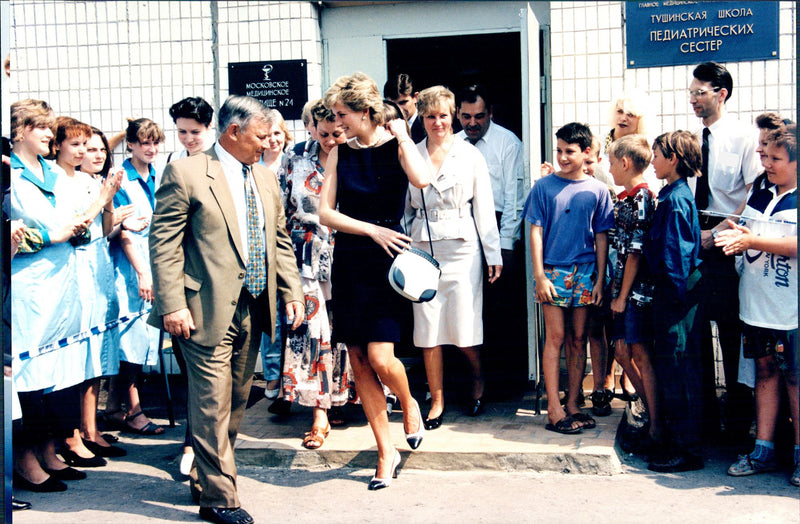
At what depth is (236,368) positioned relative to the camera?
4238mm

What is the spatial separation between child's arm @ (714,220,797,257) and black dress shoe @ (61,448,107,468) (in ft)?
11.7

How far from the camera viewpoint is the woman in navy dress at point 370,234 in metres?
4.38

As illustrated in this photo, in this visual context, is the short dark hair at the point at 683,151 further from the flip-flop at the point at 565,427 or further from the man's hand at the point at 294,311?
the man's hand at the point at 294,311

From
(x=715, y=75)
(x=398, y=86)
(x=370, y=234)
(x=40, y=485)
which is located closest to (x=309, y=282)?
(x=370, y=234)

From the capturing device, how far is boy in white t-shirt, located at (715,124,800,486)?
4.27 meters

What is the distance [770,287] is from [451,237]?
1.78 metres

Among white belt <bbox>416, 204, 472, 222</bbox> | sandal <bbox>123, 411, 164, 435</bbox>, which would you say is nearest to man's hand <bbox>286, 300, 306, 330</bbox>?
white belt <bbox>416, 204, 472, 222</bbox>

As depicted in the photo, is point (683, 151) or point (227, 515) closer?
point (227, 515)

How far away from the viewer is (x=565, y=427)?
4.95 metres

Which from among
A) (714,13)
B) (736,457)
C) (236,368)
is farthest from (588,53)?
(236,368)

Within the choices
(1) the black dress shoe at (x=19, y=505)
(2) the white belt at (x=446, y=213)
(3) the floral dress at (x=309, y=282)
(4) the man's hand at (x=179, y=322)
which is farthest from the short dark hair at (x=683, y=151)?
(1) the black dress shoe at (x=19, y=505)

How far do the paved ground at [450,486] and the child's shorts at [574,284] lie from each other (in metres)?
0.74

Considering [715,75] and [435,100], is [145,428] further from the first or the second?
[715,75]

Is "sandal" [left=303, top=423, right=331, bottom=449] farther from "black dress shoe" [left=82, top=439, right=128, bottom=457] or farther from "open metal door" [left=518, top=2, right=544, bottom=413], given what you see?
"open metal door" [left=518, top=2, right=544, bottom=413]
